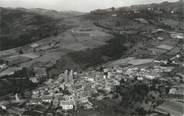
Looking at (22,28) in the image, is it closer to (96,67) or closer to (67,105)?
(96,67)

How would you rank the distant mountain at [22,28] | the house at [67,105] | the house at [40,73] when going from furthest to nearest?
the distant mountain at [22,28], the house at [40,73], the house at [67,105]

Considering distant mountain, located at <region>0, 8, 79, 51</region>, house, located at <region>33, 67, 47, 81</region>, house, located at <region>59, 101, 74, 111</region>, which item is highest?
distant mountain, located at <region>0, 8, 79, 51</region>

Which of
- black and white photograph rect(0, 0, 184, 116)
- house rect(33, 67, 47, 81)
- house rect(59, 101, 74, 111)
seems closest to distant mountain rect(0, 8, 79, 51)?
black and white photograph rect(0, 0, 184, 116)

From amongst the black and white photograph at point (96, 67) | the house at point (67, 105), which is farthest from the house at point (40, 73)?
the house at point (67, 105)

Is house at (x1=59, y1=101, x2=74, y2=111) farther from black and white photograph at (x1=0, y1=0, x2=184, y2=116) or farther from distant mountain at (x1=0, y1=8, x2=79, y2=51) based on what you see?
distant mountain at (x1=0, y1=8, x2=79, y2=51)

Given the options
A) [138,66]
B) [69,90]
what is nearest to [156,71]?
[138,66]

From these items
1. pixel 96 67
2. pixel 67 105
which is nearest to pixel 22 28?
pixel 96 67

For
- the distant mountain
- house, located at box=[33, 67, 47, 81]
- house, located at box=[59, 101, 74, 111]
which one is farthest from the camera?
the distant mountain

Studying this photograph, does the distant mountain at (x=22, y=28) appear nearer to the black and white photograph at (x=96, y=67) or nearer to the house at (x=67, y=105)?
the black and white photograph at (x=96, y=67)
